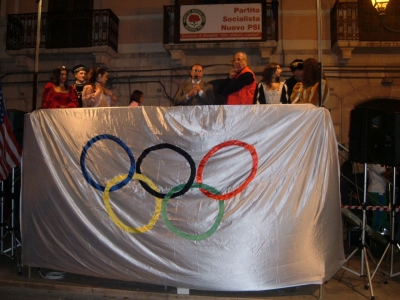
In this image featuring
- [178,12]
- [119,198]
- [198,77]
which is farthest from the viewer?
[178,12]

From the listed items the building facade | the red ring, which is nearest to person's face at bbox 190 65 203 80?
the red ring

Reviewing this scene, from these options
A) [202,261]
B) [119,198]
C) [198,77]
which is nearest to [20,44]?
[198,77]

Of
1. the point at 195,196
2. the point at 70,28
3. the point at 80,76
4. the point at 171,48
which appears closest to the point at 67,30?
the point at 70,28

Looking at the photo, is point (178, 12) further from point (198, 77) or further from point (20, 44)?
point (198, 77)

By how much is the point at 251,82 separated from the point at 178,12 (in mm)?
8106

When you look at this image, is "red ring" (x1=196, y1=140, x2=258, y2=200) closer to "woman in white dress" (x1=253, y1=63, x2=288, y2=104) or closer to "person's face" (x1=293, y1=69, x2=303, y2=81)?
"woman in white dress" (x1=253, y1=63, x2=288, y2=104)

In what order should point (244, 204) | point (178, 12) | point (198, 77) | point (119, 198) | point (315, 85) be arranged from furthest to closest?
point (178, 12) → point (198, 77) → point (315, 85) → point (119, 198) → point (244, 204)

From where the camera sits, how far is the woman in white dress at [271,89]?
6023 mm

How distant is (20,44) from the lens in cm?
1396

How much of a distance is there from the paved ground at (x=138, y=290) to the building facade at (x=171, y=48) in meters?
7.67

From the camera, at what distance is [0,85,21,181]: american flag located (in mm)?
6449

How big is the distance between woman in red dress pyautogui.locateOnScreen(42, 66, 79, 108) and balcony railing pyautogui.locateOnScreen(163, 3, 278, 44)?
6.83 m

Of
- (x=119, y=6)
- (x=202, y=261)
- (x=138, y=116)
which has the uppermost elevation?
(x=119, y=6)

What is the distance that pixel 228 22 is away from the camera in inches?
501
